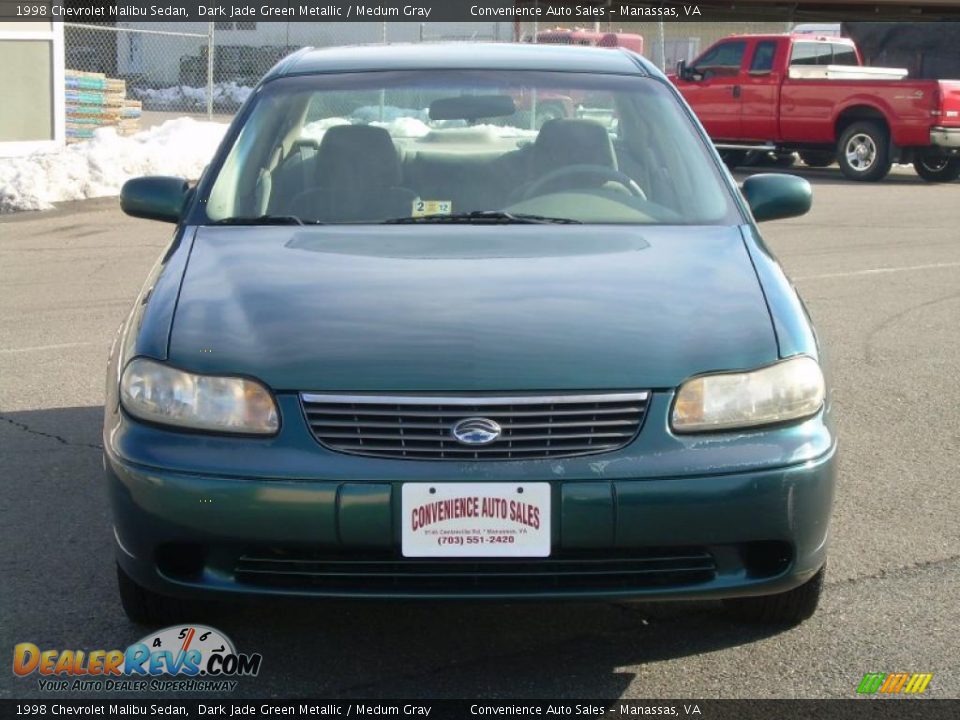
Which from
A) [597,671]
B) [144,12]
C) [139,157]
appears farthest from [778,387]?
[144,12]

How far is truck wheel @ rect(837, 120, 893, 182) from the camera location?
19.2 m

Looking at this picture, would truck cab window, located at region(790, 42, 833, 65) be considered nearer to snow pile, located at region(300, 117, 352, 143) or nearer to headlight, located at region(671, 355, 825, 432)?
snow pile, located at region(300, 117, 352, 143)

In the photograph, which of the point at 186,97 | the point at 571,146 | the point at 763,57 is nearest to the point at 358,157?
the point at 571,146

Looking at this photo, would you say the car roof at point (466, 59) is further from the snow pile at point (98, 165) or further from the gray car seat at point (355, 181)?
the snow pile at point (98, 165)

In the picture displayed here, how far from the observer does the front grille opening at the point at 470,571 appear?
3.17m

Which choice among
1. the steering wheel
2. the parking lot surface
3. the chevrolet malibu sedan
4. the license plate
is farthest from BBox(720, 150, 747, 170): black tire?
the license plate

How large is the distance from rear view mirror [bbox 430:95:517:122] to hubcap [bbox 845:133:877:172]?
1550cm

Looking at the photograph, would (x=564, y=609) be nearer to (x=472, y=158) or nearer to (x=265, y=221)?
(x=265, y=221)

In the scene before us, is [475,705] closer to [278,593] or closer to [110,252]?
[278,593]

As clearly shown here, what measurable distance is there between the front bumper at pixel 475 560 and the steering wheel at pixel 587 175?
1.60 meters

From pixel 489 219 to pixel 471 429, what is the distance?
134cm

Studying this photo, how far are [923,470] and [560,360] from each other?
2581 millimetres

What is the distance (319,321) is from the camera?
345cm
